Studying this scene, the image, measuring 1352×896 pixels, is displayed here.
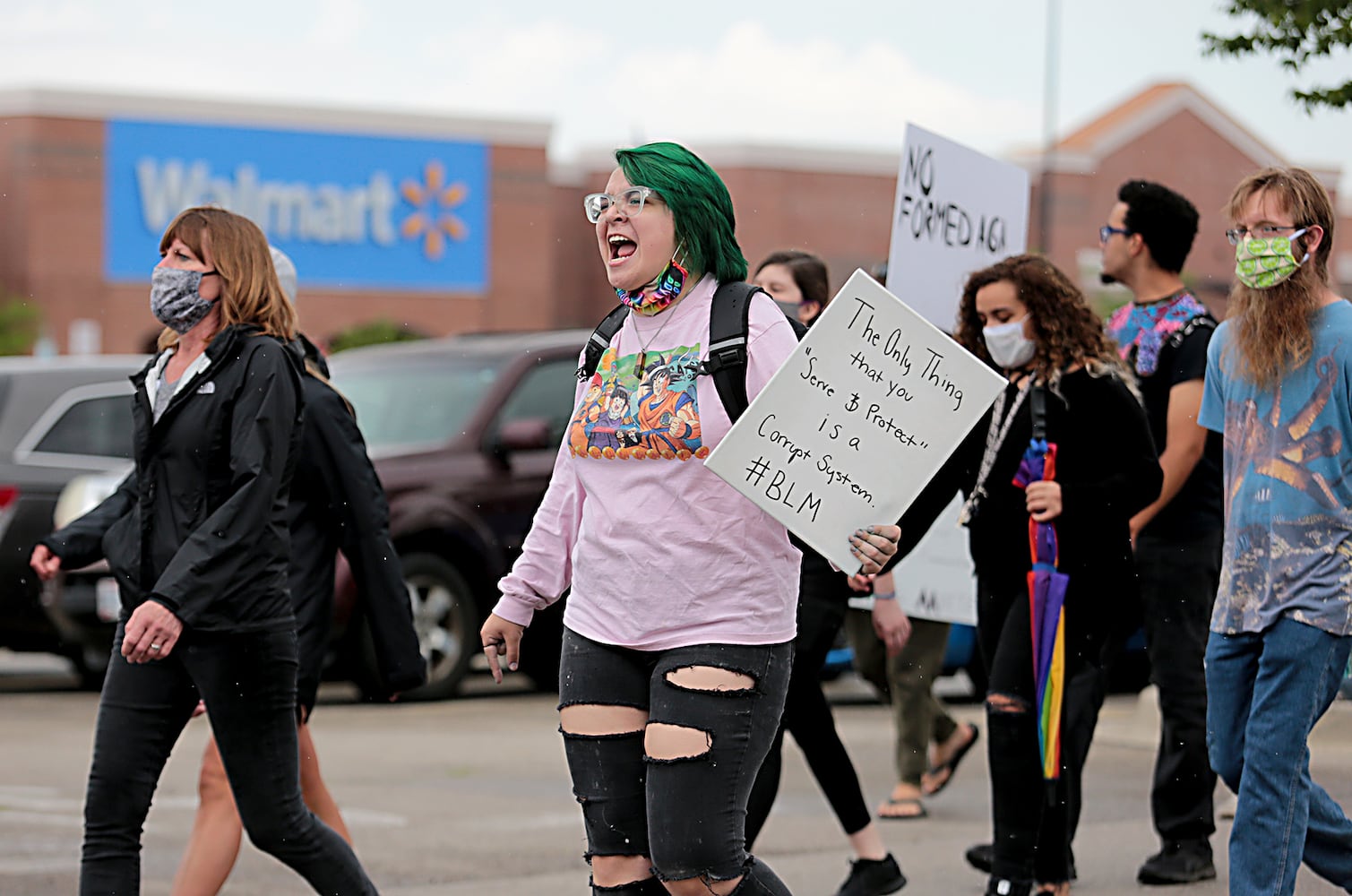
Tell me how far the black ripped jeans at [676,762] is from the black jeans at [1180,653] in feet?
8.71

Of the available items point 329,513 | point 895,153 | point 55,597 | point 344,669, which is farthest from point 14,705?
point 895,153

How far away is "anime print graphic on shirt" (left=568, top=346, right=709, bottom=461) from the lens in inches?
159

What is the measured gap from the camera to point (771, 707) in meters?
4.11

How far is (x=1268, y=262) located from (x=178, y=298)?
2570 millimetres

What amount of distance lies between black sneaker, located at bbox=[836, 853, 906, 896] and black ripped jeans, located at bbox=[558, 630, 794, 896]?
1910 mm

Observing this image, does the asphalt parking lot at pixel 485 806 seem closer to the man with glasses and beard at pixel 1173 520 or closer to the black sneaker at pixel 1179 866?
the black sneaker at pixel 1179 866

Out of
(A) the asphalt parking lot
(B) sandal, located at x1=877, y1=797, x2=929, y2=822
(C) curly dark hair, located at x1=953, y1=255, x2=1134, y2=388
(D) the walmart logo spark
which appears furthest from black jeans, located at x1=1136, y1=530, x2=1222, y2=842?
(D) the walmart logo spark

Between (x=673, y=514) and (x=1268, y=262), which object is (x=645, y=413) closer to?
(x=673, y=514)

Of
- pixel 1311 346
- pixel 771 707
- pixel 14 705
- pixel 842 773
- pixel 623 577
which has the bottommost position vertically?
pixel 14 705

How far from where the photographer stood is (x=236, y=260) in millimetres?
5070

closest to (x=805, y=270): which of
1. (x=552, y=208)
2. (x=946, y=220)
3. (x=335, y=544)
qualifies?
(x=946, y=220)

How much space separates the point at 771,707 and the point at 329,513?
A: 1770mm

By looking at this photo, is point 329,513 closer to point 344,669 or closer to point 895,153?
point 344,669

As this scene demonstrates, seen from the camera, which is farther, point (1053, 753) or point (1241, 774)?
point (1053, 753)
